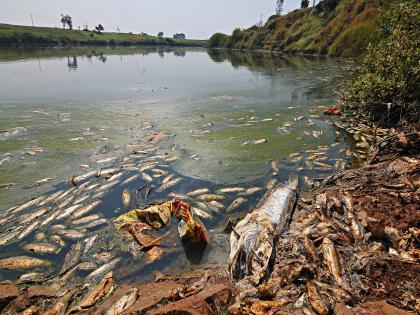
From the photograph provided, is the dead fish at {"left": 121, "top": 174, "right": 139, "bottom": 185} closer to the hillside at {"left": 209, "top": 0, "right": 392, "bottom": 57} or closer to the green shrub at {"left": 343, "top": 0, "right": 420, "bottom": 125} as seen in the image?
the green shrub at {"left": 343, "top": 0, "right": 420, "bottom": 125}

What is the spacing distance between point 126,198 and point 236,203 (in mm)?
3213

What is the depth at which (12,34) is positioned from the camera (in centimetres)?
8431

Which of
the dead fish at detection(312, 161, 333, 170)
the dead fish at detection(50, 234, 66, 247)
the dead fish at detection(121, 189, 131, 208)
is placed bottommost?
the dead fish at detection(50, 234, 66, 247)

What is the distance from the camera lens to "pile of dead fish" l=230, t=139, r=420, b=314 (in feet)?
14.0

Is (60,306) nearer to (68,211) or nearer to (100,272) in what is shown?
(100,272)

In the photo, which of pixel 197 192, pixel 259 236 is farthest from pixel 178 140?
pixel 259 236

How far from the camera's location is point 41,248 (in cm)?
631

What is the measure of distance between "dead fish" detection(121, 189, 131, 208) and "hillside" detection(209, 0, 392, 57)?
21640mm

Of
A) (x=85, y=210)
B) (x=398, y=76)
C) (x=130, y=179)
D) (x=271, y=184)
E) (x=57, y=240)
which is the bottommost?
(x=57, y=240)

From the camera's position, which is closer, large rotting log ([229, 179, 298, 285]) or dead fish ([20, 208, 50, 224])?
large rotting log ([229, 179, 298, 285])

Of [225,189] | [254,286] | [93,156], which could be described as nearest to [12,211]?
[93,156]

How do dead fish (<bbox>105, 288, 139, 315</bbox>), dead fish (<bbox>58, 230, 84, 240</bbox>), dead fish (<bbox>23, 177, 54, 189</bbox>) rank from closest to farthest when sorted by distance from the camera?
dead fish (<bbox>105, 288, 139, 315</bbox>) → dead fish (<bbox>58, 230, 84, 240</bbox>) → dead fish (<bbox>23, 177, 54, 189</bbox>)

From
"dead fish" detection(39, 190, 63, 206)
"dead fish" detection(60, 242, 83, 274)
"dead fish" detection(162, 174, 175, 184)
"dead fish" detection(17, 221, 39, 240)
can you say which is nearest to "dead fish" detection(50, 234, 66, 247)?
"dead fish" detection(60, 242, 83, 274)

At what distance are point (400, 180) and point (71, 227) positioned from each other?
26.8 ft
